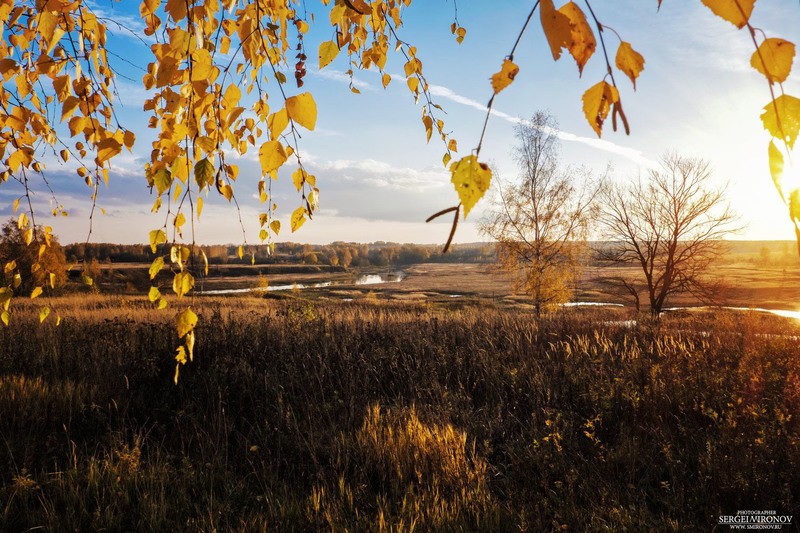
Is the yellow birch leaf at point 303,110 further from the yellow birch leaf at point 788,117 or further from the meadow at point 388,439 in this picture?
the meadow at point 388,439

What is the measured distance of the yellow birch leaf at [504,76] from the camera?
0.72 m

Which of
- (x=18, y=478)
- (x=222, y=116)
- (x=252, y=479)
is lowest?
(x=252, y=479)

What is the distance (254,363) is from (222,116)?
181 inches

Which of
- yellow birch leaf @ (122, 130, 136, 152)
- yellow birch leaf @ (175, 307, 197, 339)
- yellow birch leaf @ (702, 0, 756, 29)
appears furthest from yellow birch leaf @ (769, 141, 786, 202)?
yellow birch leaf @ (122, 130, 136, 152)

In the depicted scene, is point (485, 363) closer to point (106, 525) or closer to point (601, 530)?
point (601, 530)

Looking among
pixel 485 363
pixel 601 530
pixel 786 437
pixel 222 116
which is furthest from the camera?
pixel 485 363

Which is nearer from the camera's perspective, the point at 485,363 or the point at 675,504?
the point at 675,504

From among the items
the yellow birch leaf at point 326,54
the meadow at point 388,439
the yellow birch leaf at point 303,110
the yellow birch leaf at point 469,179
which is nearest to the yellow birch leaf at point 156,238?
the yellow birch leaf at point 303,110

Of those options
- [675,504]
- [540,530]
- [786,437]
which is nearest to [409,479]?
[540,530]

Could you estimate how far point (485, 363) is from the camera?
5352 millimetres

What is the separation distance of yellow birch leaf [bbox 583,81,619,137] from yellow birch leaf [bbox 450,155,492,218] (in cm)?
23

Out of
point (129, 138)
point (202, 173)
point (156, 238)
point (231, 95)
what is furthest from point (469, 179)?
point (129, 138)

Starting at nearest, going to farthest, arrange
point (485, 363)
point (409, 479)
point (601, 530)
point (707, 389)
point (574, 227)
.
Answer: point (601, 530), point (409, 479), point (707, 389), point (485, 363), point (574, 227)

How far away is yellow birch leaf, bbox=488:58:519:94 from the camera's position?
28.5 inches
